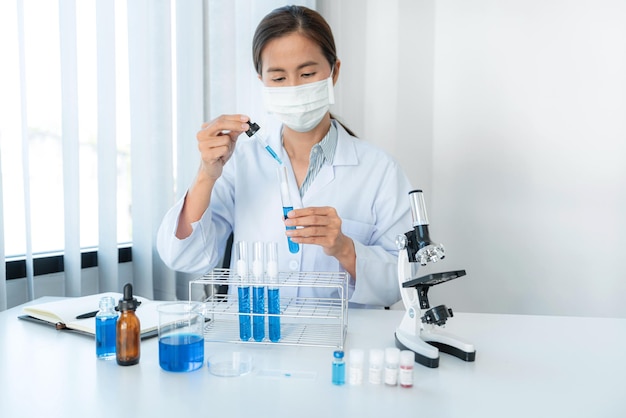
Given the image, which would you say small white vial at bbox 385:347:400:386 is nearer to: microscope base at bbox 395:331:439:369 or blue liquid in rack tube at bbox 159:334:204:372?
microscope base at bbox 395:331:439:369

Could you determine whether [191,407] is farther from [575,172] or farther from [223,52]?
[575,172]

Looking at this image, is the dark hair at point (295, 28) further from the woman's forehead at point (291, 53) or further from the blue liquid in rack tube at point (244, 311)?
the blue liquid in rack tube at point (244, 311)

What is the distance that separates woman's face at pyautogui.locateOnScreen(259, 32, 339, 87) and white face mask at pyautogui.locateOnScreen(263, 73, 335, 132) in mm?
26

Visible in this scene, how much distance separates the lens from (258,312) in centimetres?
107

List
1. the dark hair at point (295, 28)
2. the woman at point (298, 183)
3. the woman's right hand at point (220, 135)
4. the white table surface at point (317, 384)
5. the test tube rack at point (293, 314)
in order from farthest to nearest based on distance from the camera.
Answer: the dark hair at point (295, 28) < the woman at point (298, 183) < the woman's right hand at point (220, 135) < the test tube rack at point (293, 314) < the white table surface at point (317, 384)

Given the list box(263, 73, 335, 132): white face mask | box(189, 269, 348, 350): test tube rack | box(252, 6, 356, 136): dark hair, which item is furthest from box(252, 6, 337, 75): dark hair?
box(189, 269, 348, 350): test tube rack

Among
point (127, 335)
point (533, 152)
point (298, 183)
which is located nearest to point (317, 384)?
point (127, 335)

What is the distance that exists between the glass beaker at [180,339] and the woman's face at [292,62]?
2.51ft

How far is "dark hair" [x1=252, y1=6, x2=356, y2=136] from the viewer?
58.2 inches

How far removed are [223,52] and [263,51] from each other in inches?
25.9

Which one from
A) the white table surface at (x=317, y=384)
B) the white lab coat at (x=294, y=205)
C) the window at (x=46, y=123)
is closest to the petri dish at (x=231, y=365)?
the white table surface at (x=317, y=384)

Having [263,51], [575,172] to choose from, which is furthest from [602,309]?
[263,51]

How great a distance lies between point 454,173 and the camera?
223 centimetres

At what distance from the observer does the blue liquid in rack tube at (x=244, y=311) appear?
1062mm
